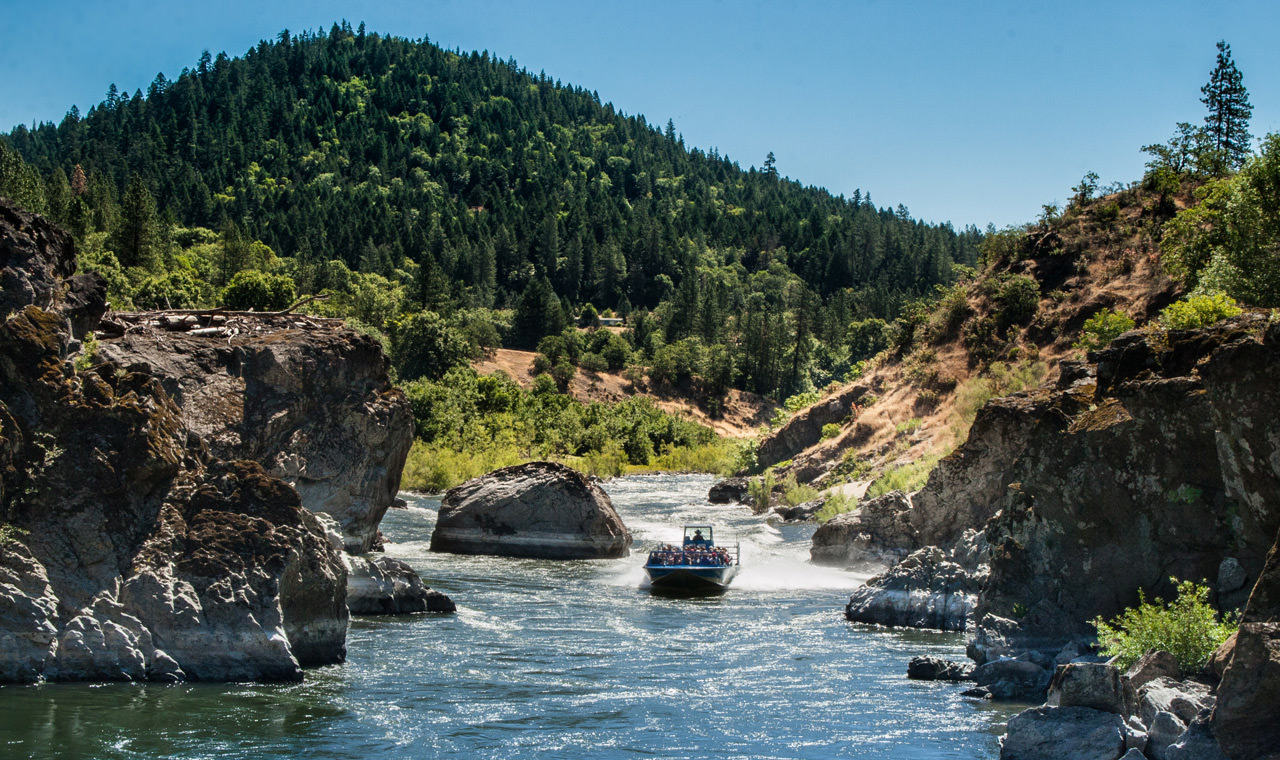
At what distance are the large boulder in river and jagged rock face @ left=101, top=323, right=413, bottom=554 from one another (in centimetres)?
780

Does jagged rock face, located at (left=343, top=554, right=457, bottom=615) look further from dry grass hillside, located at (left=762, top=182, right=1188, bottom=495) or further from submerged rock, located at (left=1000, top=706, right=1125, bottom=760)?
dry grass hillside, located at (left=762, top=182, right=1188, bottom=495)

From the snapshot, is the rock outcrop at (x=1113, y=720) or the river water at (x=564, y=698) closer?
the rock outcrop at (x=1113, y=720)

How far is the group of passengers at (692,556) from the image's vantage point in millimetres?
33594

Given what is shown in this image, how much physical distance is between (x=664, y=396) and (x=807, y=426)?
7241 centimetres

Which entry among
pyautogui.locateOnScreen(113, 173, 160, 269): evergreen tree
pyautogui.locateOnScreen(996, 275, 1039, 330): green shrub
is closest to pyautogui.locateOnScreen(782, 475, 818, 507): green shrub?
pyautogui.locateOnScreen(996, 275, 1039, 330): green shrub

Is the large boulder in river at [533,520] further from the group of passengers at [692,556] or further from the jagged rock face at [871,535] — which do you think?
the jagged rock face at [871,535]

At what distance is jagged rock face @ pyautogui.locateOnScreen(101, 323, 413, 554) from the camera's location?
81.7 ft

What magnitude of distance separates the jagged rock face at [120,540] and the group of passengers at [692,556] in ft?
53.6

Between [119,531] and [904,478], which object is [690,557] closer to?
[904,478]

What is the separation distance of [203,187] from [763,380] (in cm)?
10149

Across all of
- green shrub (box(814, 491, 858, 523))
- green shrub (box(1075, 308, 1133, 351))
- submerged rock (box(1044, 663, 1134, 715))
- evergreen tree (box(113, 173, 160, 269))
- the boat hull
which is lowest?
the boat hull

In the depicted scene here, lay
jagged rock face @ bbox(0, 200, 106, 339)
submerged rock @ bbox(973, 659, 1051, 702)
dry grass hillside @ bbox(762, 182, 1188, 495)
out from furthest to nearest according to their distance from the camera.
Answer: dry grass hillside @ bbox(762, 182, 1188, 495)
submerged rock @ bbox(973, 659, 1051, 702)
jagged rock face @ bbox(0, 200, 106, 339)

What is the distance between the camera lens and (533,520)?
38.1m

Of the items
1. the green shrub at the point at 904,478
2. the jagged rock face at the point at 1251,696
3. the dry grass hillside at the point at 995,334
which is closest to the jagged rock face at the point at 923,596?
the jagged rock face at the point at 1251,696
